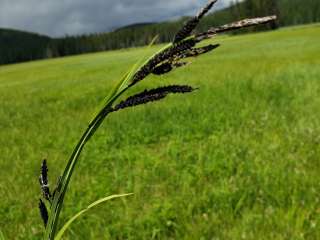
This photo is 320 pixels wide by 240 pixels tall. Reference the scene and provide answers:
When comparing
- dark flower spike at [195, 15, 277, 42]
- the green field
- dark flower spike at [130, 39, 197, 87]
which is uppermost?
dark flower spike at [195, 15, 277, 42]

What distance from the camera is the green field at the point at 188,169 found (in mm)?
4172

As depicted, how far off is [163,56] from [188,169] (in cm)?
510

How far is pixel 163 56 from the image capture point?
641 mm

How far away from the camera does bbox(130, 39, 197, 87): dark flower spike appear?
→ 63 centimetres

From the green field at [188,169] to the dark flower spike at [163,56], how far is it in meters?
1.75

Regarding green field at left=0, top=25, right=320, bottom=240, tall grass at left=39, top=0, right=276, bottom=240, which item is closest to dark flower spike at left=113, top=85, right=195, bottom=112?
tall grass at left=39, top=0, right=276, bottom=240

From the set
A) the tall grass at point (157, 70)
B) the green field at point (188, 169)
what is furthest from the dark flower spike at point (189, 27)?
the green field at point (188, 169)

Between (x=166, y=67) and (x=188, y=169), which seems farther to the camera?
(x=188, y=169)

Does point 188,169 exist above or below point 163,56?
below

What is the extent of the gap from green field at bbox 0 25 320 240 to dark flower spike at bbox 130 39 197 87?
5.73 feet

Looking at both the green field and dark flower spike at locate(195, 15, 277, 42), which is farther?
the green field

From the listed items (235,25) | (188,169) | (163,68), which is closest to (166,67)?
(163,68)

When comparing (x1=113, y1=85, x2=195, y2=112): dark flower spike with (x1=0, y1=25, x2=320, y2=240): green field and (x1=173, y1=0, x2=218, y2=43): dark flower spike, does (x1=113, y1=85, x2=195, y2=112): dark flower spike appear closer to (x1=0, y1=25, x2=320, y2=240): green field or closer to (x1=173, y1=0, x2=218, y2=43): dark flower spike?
(x1=173, y1=0, x2=218, y2=43): dark flower spike

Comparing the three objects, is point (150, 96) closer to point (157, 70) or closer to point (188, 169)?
point (157, 70)
